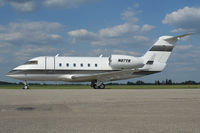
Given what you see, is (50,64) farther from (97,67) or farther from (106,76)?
(106,76)

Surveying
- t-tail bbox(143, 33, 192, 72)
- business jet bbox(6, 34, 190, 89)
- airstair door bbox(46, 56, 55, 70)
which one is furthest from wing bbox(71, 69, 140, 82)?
t-tail bbox(143, 33, 192, 72)

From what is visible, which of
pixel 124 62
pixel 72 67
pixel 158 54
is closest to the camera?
pixel 72 67

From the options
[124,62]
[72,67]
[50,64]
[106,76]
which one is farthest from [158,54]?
[50,64]

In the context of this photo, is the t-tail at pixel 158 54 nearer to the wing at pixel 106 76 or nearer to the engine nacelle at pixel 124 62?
the engine nacelle at pixel 124 62

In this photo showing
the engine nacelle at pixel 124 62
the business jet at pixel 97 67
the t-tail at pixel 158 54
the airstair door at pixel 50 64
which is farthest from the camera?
the t-tail at pixel 158 54

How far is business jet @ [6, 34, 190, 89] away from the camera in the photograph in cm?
A: 2583

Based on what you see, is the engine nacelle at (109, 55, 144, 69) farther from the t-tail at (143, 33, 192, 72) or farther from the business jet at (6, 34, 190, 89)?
the t-tail at (143, 33, 192, 72)

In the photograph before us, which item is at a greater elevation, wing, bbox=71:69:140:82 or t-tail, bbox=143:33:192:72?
t-tail, bbox=143:33:192:72

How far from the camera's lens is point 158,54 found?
93.2 feet

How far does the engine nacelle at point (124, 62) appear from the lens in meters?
27.2

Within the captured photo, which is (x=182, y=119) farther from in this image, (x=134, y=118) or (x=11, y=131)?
(x=11, y=131)

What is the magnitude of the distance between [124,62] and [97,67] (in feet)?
10.1

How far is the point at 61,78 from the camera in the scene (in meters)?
26.2

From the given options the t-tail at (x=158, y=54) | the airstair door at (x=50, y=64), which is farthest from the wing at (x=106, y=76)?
the t-tail at (x=158, y=54)
